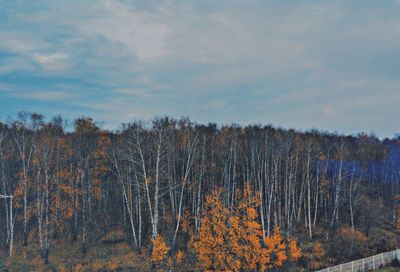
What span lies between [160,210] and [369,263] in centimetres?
2168

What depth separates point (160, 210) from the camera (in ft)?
132

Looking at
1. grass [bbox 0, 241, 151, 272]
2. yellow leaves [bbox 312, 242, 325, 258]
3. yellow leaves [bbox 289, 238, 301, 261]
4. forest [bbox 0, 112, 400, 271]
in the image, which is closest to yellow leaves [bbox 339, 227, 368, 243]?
forest [bbox 0, 112, 400, 271]

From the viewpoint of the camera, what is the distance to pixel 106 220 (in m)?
38.5

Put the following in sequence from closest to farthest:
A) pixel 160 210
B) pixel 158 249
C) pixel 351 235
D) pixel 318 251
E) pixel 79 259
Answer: pixel 158 249, pixel 79 259, pixel 318 251, pixel 351 235, pixel 160 210

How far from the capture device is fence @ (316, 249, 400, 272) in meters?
26.9

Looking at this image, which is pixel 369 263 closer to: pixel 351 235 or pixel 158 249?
pixel 351 235

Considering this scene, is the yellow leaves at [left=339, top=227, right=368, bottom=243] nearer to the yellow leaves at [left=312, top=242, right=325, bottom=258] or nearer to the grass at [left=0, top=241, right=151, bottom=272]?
the yellow leaves at [left=312, top=242, right=325, bottom=258]

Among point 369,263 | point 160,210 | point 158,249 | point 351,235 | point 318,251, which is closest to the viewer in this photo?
point 158,249

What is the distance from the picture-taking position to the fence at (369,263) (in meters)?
26.9

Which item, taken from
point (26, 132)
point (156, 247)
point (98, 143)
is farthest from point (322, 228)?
point (26, 132)

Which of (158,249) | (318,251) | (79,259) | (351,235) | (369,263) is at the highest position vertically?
(158,249)

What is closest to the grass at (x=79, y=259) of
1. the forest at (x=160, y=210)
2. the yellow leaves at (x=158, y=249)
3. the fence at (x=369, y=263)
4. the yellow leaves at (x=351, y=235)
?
the forest at (x=160, y=210)

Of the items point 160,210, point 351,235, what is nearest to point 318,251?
point 351,235

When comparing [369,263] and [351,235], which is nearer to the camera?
[369,263]
